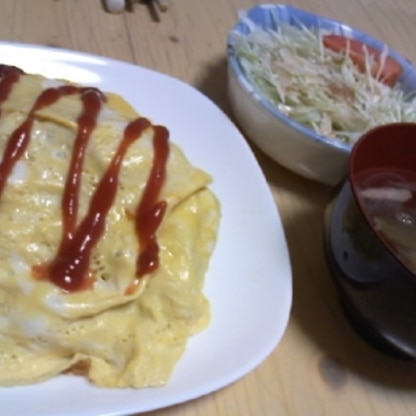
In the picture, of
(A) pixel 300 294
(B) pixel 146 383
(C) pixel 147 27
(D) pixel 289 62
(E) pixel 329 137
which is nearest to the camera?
(B) pixel 146 383

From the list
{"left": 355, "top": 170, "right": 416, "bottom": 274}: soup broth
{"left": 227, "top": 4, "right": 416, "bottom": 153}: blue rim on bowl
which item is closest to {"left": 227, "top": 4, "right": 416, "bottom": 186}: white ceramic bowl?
{"left": 227, "top": 4, "right": 416, "bottom": 153}: blue rim on bowl

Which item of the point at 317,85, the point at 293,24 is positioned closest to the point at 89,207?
the point at 317,85

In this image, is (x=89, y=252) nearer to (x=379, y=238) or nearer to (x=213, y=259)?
(x=213, y=259)

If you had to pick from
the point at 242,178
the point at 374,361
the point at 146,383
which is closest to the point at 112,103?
the point at 242,178

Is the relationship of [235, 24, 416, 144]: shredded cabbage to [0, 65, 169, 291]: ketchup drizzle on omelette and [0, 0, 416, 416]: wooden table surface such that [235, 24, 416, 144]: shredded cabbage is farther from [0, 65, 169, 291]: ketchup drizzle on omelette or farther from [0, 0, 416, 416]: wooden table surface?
[0, 65, 169, 291]: ketchup drizzle on omelette

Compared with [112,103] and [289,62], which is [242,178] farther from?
[289,62]
